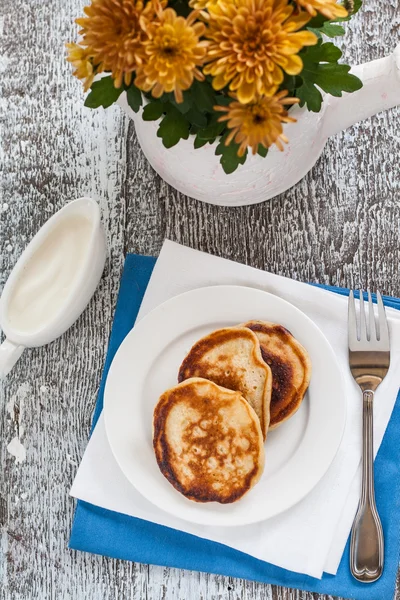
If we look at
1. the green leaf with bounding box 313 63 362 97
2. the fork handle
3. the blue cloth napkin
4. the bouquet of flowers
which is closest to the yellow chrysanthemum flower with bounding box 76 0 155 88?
the bouquet of flowers

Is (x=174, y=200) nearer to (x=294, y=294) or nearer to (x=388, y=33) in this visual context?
(x=294, y=294)

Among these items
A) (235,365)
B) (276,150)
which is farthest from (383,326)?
(276,150)

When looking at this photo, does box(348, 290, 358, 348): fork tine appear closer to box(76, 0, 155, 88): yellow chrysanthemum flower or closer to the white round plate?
the white round plate

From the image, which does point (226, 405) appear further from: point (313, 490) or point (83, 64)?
point (83, 64)

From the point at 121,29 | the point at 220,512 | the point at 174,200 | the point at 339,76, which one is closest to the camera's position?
the point at 121,29

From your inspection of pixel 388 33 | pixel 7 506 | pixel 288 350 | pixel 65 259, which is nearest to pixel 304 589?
pixel 288 350
